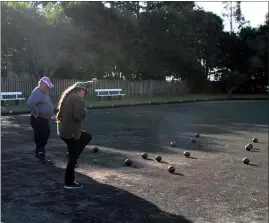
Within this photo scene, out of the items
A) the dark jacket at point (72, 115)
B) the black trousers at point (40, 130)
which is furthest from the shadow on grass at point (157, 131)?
the dark jacket at point (72, 115)

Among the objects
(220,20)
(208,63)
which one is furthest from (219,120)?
(220,20)

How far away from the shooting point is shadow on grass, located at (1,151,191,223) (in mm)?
4883

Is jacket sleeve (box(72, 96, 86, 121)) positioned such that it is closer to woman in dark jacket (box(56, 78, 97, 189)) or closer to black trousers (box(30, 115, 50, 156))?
woman in dark jacket (box(56, 78, 97, 189))

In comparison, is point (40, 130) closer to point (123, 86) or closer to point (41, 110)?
point (41, 110)

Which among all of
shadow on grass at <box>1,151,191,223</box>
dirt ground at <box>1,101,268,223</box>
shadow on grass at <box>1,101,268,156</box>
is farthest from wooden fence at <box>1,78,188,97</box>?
shadow on grass at <box>1,151,191,223</box>

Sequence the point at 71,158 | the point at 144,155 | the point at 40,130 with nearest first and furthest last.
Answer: the point at 71,158 < the point at 40,130 < the point at 144,155

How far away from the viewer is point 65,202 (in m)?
5.47

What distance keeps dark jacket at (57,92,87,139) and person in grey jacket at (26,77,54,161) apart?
2.28m

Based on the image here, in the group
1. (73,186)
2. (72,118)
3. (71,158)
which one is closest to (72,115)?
(72,118)

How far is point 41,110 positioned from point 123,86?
26.5m

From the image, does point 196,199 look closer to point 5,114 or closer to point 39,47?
point 5,114

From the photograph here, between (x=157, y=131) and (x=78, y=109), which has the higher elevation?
(x=78, y=109)

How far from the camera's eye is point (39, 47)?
25766 millimetres

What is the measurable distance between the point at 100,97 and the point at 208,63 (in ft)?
55.7
